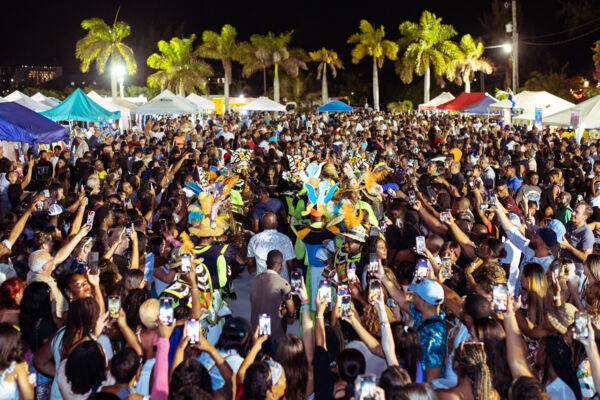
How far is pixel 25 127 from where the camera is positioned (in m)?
10.5

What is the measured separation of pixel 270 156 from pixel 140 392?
10154 millimetres

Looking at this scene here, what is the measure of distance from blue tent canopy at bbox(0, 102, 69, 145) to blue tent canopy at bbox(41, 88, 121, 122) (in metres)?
4.63

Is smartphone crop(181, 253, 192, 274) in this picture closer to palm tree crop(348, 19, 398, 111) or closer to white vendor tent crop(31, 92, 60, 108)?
white vendor tent crop(31, 92, 60, 108)

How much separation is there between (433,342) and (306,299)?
2.87 feet

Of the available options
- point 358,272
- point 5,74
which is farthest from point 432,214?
point 5,74

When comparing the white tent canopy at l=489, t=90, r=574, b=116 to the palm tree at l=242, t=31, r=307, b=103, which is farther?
the palm tree at l=242, t=31, r=307, b=103

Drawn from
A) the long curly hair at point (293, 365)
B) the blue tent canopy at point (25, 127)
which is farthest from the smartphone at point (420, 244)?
the blue tent canopy at point (25, 127)

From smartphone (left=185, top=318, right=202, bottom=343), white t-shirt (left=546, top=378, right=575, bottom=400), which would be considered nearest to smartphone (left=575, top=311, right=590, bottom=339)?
white t-shirt (left=546, top=378, right=575, bottom=400)

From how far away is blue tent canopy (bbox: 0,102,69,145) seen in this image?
33.1 feet

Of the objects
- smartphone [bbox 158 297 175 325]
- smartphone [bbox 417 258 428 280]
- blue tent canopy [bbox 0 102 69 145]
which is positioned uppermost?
blue tent canopy [bbox 0 102 69 145]

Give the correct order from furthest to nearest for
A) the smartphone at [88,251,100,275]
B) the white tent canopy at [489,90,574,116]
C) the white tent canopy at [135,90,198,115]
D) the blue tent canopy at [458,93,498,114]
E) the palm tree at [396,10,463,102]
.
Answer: the palm tree at [396,10,463,102] → the blue tent canopy at [458,93,498,114] → the white tent canopy at [135,90,198,115] → the white tent canopy at [489,90,574,116] → the smartphone at [88,251,100,275]

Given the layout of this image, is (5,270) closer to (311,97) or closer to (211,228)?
(211,228)

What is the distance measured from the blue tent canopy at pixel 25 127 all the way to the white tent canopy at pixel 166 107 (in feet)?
31.4

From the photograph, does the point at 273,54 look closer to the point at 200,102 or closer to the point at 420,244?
the point at 200,102
